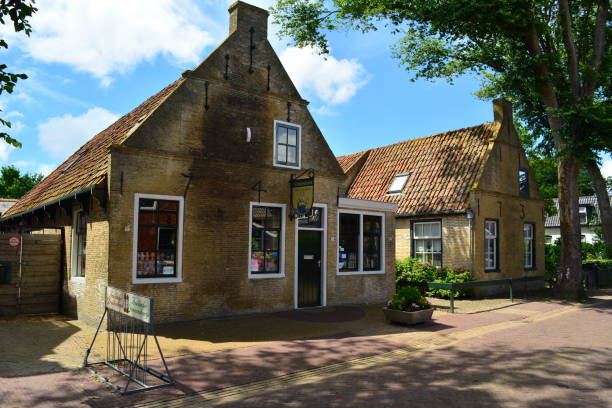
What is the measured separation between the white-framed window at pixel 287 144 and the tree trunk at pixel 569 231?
408 inches

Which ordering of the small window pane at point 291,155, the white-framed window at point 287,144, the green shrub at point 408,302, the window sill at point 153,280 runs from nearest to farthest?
the window sill at point 153,280, the green shrub at point 408,302, the white-framed window at point 287,144, the small window pane at point 291,155

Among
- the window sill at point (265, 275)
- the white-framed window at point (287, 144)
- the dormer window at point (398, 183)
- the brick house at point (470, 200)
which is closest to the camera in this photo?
the window sill at point (265, 275)

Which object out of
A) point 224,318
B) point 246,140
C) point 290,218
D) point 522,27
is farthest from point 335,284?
point 522,27

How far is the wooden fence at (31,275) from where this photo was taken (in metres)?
11.0

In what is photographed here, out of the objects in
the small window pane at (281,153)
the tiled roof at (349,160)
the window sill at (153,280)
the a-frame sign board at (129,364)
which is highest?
the tiled roof at (349,160)

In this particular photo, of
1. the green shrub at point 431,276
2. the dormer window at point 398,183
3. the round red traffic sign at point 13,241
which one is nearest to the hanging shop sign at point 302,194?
the green shrub at point 431,276

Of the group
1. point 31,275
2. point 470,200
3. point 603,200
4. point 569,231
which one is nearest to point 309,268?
point 31,275

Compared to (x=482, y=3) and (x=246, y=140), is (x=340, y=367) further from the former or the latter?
(x=482, y=3)

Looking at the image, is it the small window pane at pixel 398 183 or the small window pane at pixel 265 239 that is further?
the small window pane at pixel 398 183

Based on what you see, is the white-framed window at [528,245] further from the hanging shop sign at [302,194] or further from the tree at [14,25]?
the tree at [14,25]

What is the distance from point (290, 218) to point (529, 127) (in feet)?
64.7

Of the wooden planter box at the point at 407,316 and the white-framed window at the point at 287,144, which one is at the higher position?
the white-framed window at the point at 287,144

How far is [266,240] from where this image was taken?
39.9 ft

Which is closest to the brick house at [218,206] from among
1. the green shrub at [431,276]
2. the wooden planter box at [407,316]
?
the wooden planter box at [407,316]
